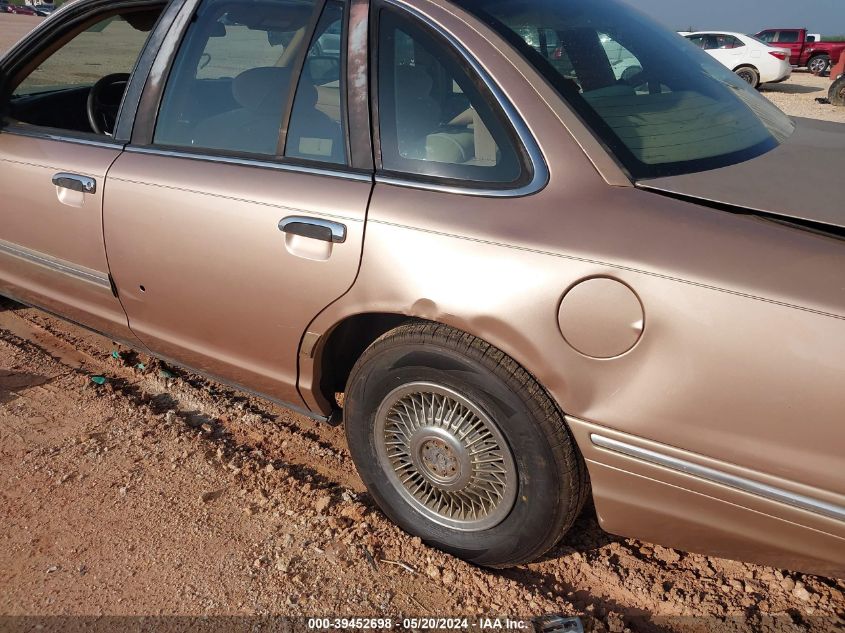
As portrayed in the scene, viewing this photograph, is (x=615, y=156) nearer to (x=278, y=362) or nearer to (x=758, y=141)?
(x=758, y=141)

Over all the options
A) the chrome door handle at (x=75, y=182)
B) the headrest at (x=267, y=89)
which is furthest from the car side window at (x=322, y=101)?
the chrome door handle at (x=75, y=182)

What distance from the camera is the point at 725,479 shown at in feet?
5.53

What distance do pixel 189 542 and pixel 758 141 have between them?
2.31 m

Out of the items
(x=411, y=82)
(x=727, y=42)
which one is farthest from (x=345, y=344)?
(x=727, y=42)

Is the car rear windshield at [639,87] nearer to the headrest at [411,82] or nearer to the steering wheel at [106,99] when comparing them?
the headrest at [411,82]

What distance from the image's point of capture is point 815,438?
154cm

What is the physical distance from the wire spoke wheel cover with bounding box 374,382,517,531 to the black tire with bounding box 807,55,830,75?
28.9 m

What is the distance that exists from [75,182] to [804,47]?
2918 centimetres

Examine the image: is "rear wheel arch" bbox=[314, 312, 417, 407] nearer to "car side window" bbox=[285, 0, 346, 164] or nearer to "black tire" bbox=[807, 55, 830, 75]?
"car side window" bbox=[285, 0, 346, 164]

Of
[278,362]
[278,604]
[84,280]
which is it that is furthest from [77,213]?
[278,604]

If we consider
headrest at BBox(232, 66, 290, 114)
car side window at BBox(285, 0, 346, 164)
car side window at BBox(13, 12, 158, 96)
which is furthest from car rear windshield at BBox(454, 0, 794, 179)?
car side window at BBox(13, 12, 158, 96)

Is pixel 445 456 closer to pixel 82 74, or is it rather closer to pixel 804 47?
pixel 82 74

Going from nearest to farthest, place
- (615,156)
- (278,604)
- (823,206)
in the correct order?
(823,206), (615,156), (278,604)

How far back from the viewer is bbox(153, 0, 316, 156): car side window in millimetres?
A: 2531
